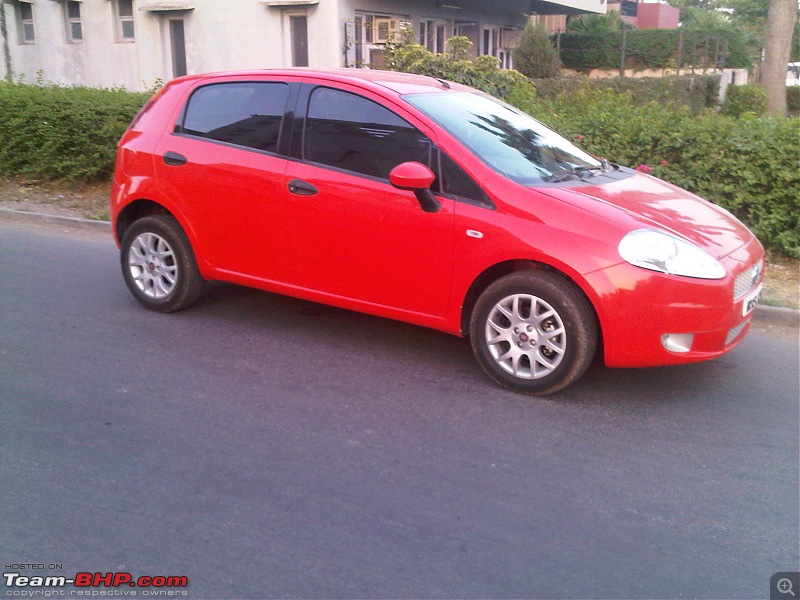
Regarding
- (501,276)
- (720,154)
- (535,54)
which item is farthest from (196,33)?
(501,276)

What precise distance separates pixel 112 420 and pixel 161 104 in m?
2.83

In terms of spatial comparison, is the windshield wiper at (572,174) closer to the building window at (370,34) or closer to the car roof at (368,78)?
the car roof at (368,78)

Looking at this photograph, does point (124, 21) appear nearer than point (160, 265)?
No

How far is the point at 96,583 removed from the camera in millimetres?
3369

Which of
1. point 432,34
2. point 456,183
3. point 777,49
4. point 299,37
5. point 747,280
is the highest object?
point 432,34

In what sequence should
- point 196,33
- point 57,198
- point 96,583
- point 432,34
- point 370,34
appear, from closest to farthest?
1. point 96,583
2. point 57,198
3. point 370,34
4. point 196,33
5. point 432,34

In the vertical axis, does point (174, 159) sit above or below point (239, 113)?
below

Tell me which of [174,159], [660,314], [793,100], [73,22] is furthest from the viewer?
[793,100]

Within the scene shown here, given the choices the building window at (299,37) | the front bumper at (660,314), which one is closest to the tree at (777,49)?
Answer: the building window at (299,37)

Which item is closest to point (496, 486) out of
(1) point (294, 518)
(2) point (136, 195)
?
(1) point (294, 518)

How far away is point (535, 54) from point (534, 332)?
22.8m

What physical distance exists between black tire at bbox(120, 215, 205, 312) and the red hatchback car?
0.05 feet

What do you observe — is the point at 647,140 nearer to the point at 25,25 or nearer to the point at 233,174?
the point at 233,174

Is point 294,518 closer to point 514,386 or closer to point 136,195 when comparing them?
point 514,386
